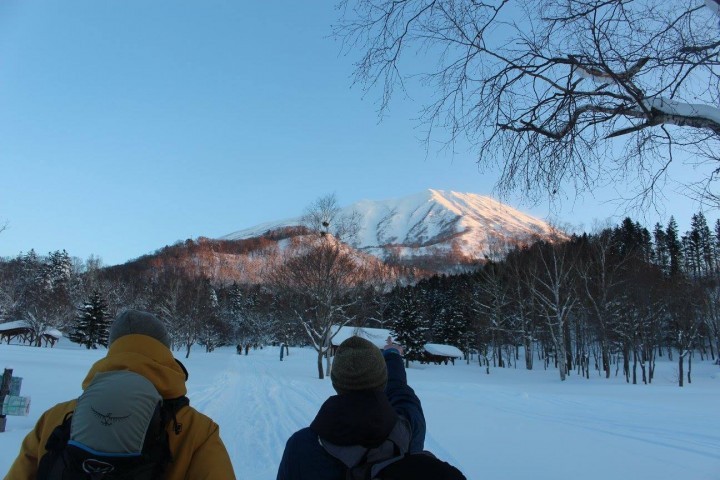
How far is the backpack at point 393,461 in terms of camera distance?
5.41ft

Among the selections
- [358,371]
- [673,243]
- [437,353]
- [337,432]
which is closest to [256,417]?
[358,371]

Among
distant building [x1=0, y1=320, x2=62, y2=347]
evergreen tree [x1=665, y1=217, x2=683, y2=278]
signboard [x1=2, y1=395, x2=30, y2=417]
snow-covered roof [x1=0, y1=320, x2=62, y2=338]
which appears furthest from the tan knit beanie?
evergreen tree [x1=665, y1=217, x2=683, y2=278]

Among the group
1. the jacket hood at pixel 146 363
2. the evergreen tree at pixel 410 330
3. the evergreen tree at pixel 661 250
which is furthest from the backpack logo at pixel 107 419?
the evergreen tree at pixel 661 250

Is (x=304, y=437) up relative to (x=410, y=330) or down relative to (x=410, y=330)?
up

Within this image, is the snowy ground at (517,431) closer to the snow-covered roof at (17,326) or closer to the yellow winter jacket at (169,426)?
the yellow winter jacket at (169,426)

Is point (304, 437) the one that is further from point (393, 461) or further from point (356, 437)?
point (393, 461)

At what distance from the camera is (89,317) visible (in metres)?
47.5

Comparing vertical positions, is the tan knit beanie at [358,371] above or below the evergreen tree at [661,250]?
below

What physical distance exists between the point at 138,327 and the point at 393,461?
123 cm

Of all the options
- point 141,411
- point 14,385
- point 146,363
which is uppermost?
point 146,363

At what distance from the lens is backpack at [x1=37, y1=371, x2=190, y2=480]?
153 centimetres

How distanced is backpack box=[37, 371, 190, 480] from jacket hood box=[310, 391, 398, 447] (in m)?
0.62

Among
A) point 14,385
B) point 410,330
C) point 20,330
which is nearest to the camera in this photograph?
point 14,385

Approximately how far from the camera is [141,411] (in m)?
1.62
